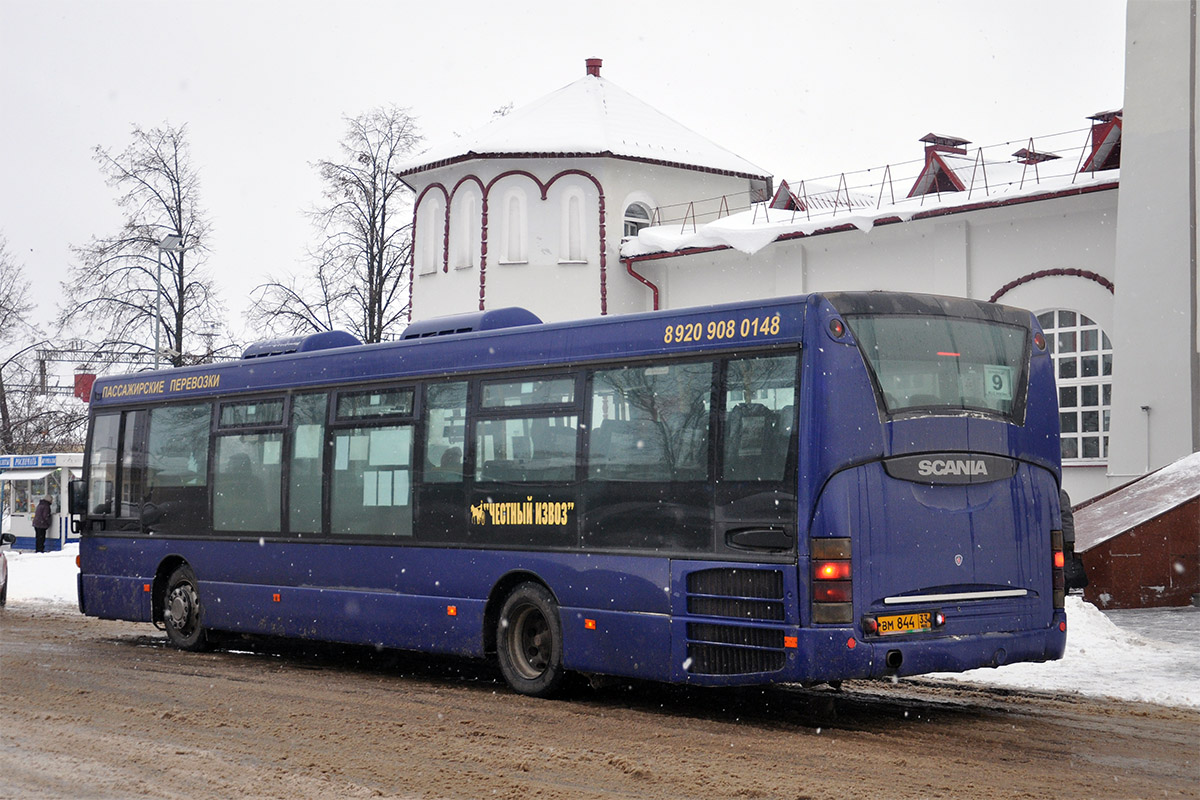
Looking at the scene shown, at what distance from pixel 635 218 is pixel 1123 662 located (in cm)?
2808

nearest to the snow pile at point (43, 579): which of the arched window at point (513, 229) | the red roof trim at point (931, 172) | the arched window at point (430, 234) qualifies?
the arched window at point (430, 234)

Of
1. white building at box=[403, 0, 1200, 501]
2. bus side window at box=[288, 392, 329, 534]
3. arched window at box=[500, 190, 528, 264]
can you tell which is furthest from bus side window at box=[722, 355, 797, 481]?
arched window at box=[500, 190, 528, 264]

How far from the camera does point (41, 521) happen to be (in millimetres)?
41438

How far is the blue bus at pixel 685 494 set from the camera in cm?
939

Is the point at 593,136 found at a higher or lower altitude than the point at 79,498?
higher

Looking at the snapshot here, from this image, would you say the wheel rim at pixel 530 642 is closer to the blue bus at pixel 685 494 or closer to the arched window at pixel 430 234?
the blue bus at pixel 685 494

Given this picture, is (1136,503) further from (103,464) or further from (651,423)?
(103,464)

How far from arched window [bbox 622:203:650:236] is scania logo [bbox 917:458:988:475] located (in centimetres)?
2993

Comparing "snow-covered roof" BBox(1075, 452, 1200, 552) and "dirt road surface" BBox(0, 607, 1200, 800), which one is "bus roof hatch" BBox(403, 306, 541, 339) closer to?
"dirt road surface" BBox(0, 607, 1200, 800)

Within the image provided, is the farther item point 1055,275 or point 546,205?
point 546,205

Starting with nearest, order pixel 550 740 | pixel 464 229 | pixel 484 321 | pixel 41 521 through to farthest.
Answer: pixel 550 740, pixel 484 321, pixel 464 229, pixel 41 521

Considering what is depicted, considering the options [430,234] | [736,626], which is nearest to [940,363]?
[736,626]

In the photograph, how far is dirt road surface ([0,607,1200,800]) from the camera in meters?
7.50

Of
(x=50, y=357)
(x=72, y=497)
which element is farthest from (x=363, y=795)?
(x=50, y=357)
